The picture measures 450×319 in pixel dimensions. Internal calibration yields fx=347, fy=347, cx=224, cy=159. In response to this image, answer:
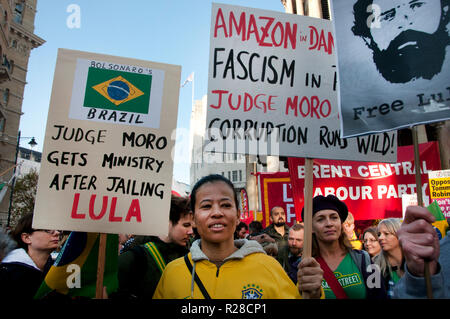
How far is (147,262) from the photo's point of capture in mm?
2621

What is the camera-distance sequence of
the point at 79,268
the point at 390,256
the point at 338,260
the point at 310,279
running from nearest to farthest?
the point at 310,279, the point at 79,268, the point at 338,260, the point at 390,256

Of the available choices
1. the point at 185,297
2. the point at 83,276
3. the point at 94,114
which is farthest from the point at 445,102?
the point at 83,276

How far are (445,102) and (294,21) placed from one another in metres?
1.52

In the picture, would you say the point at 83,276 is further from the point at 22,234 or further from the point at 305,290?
the point at 305,290

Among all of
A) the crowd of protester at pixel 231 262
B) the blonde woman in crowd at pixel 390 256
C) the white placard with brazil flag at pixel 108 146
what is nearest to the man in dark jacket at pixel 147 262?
the crowd of protester at pixel 231 262

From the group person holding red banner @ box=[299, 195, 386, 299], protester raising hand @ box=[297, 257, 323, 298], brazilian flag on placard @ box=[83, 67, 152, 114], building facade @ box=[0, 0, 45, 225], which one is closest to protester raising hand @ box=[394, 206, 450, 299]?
protester raising hand @ box=[297, 257, 323, 298]

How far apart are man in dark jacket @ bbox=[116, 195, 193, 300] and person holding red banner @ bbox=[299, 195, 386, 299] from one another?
115 cm

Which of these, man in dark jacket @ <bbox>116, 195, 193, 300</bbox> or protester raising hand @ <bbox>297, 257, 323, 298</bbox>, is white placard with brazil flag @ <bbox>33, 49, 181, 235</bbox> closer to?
man in dark jacket @ <bbox>116, 195, 193, 300</bbox>

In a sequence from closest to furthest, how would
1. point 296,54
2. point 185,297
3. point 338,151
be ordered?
point 185,297
point 338,151
point 296,54

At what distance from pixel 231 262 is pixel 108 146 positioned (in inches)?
Answer: 50.2

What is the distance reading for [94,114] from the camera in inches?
104

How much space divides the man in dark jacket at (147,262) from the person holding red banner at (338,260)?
1.15m

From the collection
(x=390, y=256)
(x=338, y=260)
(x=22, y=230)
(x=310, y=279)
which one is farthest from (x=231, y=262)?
(x=390, y=256)

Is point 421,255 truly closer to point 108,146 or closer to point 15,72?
point 108,146
